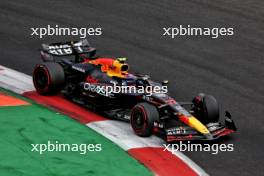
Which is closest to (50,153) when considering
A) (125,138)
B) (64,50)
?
(125,138)

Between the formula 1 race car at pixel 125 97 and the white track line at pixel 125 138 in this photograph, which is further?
the formula 1 race car at pixel 125 97

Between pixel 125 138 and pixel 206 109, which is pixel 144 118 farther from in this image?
pixel 206 109

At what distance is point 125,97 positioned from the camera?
1499 cm

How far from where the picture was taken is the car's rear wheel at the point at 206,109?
1456 centimetres

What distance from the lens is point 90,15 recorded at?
72.6 ft

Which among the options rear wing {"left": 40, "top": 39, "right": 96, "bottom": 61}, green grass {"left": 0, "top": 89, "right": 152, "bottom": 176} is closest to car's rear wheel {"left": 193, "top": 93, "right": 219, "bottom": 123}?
green grass {"left": 0, "top": 89, "right": 152, "bottom": 176}

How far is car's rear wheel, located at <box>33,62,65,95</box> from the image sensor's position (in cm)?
1576

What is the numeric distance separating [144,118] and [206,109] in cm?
136

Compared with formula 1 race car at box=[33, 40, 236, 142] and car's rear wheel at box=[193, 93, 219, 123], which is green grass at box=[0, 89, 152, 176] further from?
car's rear wheel at box=[193, 93, 219, 123]

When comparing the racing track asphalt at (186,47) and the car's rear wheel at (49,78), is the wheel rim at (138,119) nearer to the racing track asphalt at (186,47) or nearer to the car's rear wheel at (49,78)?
the racing track asphalt at (186,47)

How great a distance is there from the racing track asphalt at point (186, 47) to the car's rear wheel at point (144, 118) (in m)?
0.90

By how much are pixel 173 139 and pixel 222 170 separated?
1.21 meters

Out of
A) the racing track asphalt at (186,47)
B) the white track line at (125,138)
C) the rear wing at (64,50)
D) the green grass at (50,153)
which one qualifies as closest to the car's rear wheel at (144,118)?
the white track line at (125,138)

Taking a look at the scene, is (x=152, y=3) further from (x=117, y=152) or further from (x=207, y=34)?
(x=117, y=152)
